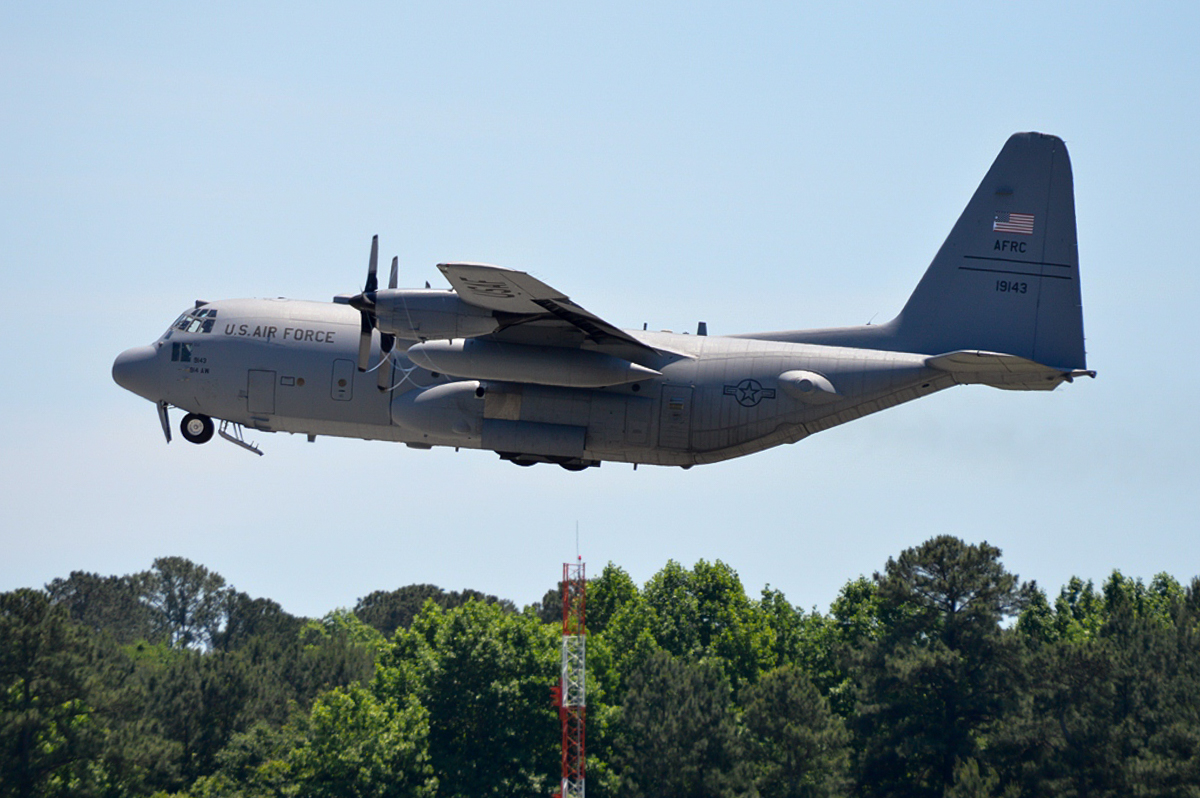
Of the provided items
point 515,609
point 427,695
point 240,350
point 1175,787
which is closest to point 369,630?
point 515,609

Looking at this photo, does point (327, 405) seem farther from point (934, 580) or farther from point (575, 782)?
point (934, 580)

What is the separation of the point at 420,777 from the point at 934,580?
956 inches

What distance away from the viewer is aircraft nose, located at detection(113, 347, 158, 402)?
35050mm

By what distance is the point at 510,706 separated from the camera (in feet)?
215

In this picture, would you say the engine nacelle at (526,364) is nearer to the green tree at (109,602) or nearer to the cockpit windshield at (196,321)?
the cockpit windshield at (196,321)

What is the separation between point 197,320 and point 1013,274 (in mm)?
18845

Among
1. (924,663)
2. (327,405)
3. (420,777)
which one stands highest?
(327,405)

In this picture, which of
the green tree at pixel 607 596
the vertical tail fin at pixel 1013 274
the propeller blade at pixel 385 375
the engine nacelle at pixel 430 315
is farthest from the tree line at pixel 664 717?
the engine nacelle at pixel 430 315

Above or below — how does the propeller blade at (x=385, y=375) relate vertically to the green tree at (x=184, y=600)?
above


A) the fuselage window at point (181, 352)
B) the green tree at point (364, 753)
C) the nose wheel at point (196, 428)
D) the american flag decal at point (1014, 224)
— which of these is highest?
the american flag decal at point (1014, 224)

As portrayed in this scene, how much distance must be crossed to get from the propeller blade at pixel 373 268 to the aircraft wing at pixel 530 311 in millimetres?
2850

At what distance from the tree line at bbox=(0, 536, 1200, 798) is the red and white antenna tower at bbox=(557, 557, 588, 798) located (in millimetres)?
2341

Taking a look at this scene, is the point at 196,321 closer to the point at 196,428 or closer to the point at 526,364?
the point at 196,428

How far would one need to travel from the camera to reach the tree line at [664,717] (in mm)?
59062
